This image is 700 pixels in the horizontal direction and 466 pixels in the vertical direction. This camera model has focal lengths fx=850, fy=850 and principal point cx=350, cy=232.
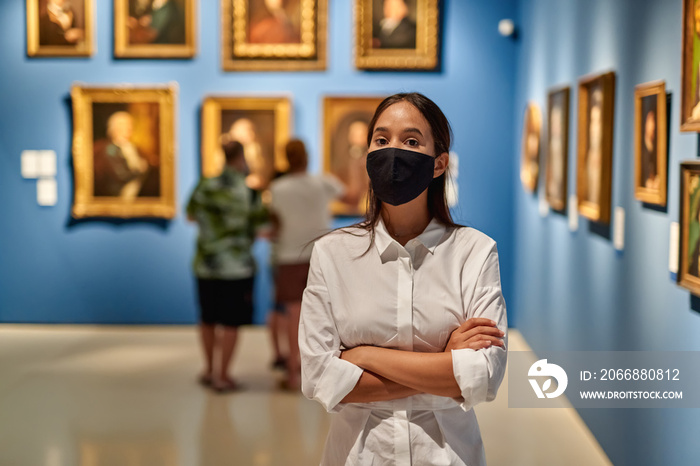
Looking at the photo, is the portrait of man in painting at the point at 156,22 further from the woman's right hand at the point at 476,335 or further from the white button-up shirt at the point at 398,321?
the woman's right hand at the point at 476,335

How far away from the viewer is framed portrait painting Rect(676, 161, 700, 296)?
4.04 metres

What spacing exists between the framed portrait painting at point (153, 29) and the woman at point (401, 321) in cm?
831

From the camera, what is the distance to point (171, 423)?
6840 mm

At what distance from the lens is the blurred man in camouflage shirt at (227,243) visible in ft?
24.7

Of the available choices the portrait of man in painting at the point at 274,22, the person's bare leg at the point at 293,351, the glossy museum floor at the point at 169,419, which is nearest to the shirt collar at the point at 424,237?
the glossy museum floor at the point at 169,419

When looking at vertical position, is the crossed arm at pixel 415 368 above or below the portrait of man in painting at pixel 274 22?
below

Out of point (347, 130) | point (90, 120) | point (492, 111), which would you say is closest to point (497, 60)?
point (492, 111)

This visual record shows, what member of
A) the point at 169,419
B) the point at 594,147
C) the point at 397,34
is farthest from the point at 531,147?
the point at 169,419

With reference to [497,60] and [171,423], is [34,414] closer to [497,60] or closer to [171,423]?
[171,423]

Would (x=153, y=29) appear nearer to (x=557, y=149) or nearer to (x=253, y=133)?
(x=253, y=133)

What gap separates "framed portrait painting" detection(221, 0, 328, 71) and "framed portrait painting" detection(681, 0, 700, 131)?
6.68 meters

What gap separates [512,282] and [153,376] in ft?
15.2

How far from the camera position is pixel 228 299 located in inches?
303

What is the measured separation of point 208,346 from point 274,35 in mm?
4274
